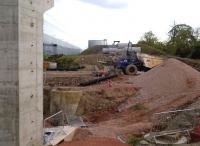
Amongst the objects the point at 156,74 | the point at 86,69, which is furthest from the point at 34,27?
the point at 86,69

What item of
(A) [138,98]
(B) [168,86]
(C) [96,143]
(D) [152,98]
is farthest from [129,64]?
(C) [96,143]

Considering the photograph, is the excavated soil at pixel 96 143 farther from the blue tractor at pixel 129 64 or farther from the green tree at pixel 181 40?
the green tree at pixel 181 40

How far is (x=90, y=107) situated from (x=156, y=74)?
7.84 metres

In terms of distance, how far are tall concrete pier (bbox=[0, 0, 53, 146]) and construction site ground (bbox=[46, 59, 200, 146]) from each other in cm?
641

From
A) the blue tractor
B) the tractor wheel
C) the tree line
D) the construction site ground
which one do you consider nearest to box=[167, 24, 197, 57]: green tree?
the tree line

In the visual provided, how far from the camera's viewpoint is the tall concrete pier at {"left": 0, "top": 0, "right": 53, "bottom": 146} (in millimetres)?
13742

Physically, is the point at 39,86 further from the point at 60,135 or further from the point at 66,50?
the point at 66,50

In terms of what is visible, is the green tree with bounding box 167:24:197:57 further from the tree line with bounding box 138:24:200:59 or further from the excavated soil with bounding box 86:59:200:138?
the excavated soil with bounding box 86:59:200:138

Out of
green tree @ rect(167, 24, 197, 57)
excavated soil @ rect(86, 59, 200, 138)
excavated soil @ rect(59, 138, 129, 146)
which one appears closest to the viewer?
excavated soil @ rect(59, 138, 129, 146)

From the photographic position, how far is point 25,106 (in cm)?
1437

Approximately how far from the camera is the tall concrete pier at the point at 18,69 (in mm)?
13742

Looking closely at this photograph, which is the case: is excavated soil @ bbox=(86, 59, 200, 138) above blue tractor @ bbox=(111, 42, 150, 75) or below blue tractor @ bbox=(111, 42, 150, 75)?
below

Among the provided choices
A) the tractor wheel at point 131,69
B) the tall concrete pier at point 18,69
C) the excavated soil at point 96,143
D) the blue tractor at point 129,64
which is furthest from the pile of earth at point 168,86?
the tall concrete pier at point 18,69

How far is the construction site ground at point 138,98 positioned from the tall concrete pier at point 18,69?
6.41m
